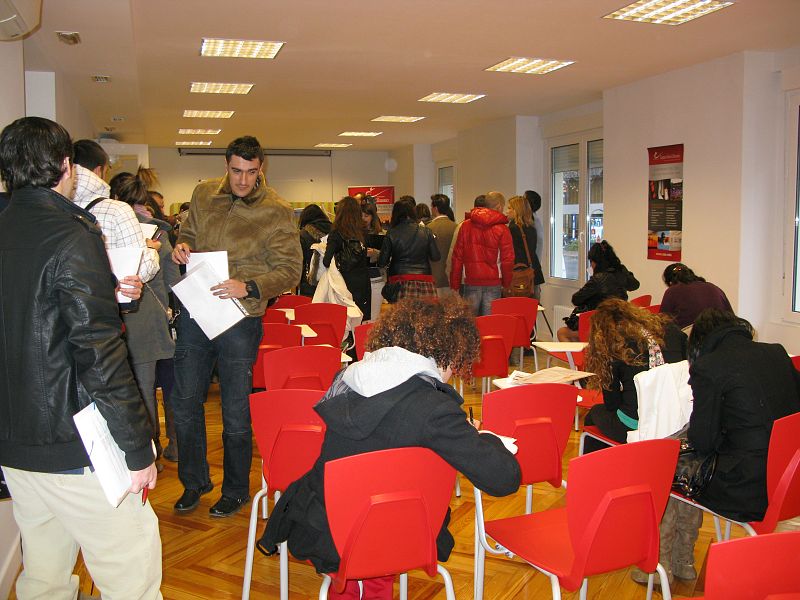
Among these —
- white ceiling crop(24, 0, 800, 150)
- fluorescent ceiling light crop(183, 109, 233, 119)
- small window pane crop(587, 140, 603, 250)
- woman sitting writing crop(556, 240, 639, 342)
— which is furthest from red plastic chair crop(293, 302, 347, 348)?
fluorescent ceiling light crop(183, 109, 233, 119)

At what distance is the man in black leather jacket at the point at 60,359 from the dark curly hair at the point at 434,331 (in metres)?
0.72

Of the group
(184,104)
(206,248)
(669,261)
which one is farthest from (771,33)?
(184,104)

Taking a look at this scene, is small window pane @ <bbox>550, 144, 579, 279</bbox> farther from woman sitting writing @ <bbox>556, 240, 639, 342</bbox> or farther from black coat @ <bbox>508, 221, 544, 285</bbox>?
woman sitting writing @ <bbox>556, 240, 639, 342</bbox>

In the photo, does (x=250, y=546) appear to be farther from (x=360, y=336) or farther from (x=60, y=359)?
(x=360, y=336)

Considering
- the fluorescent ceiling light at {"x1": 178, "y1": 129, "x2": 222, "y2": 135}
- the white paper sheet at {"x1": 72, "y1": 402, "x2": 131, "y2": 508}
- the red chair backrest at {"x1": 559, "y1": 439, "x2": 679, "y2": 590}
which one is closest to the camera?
the white paper sheet at {"x1": 72, "y1": 402, "x2": 131, "y2": 508}

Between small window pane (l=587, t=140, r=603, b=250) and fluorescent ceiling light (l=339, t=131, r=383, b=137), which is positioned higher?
fluorescent ceiling light (l=339, t=131, r=383, b=137)

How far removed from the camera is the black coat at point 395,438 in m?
1.90

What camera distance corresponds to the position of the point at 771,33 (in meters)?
5.58

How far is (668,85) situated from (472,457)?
6.25 metres

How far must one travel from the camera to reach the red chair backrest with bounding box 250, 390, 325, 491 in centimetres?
258

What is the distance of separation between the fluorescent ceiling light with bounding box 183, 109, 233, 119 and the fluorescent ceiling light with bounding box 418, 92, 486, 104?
295 cm

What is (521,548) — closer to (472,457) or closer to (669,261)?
(472,457)

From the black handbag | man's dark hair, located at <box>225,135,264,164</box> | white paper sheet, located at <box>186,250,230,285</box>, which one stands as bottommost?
the black handbag

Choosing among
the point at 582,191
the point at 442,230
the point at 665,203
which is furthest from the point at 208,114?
the point at 665,203
